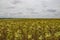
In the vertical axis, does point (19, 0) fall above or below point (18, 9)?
above

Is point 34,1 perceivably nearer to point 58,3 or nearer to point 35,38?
point 58,3

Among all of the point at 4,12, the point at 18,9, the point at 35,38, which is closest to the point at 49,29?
the point at 35,38

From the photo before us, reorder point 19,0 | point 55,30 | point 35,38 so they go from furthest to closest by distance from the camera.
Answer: point 19,0
point 55,30
point 35,38

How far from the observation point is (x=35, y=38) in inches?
67.6

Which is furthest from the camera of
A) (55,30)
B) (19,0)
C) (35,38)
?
(19,0)

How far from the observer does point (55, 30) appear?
194 cm

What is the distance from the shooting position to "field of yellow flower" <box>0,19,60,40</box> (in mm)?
1742

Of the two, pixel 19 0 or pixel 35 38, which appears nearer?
pixel 35 38

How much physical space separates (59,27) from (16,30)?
2.28ft

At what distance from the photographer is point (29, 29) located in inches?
78.1

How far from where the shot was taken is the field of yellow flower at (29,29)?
5.72 feet

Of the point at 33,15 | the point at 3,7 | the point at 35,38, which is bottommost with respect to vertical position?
the point at 35,38

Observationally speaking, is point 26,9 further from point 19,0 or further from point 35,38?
point 35,38

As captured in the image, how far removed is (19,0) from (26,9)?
203 millimetres
